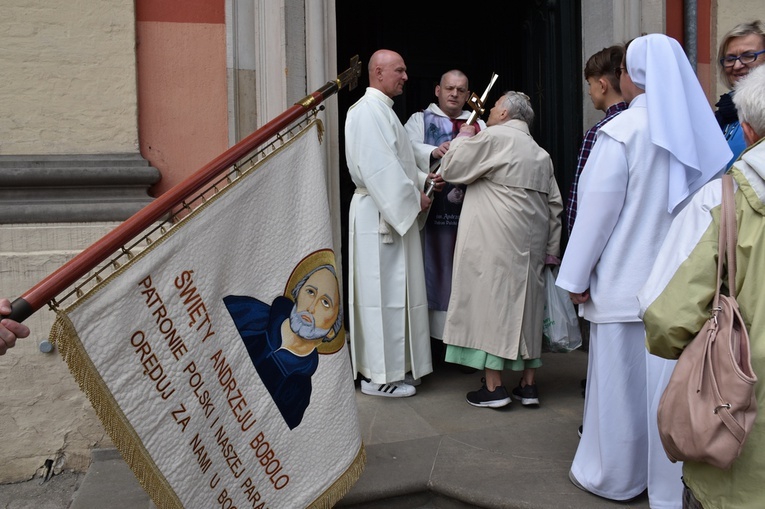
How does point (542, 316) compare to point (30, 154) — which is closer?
point (30, 154)

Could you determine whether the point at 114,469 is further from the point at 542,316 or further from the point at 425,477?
the point at 542,316

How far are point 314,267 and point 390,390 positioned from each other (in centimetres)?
195

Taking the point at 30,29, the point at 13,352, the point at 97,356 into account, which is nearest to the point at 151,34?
the point at 30,29

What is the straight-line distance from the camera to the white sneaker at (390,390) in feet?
13.6

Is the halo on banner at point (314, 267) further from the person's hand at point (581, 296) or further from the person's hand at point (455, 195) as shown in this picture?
the person's hand at point (455, 195)

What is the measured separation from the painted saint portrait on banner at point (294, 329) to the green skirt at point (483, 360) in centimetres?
163

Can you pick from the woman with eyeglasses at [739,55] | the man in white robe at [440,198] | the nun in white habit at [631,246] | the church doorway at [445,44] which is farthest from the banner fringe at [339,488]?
the church doorway at [445,44]

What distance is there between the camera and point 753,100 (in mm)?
1796

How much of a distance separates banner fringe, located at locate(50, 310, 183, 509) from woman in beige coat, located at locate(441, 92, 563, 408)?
224 cm

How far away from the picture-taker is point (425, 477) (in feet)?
9.86

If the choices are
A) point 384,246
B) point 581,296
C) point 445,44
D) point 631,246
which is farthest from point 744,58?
point 445,44

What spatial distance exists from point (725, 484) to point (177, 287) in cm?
149

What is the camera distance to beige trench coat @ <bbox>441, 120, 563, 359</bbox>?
3.85 m

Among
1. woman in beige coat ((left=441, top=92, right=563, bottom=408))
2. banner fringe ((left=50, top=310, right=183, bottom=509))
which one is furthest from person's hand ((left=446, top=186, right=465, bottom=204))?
banner fringe ((left=50, top=310, right=183, bottom=509))
